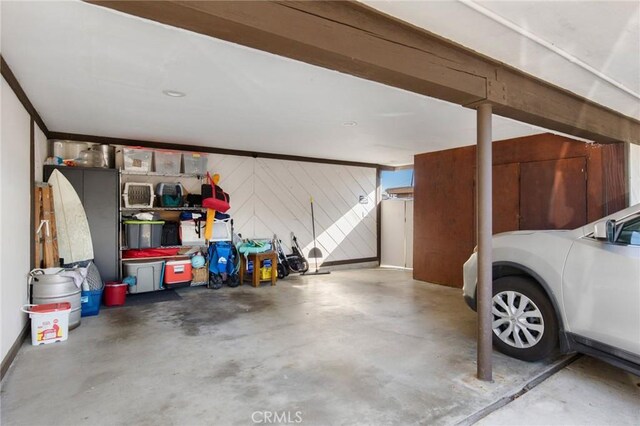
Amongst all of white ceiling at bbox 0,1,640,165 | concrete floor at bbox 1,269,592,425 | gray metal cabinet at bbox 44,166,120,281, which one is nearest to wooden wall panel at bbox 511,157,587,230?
white ceiling at bbox 0,1,640,165

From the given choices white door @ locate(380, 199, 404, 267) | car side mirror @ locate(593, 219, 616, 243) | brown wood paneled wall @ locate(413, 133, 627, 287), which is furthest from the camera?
white door @ locate(380, 199, 404, 267)

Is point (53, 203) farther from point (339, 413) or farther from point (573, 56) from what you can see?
point (573, 56)

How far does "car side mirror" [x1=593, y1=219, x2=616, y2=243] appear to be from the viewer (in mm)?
2457

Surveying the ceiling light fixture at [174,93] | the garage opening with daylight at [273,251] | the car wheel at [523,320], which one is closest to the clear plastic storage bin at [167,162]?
the garage opening with daylight at [273,251]

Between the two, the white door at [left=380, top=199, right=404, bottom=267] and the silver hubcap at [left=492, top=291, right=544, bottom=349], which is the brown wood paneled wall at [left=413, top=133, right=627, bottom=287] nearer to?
the white door at [left=380, top=199, right=404, bottom=267]

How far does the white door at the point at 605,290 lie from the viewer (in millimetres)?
2324

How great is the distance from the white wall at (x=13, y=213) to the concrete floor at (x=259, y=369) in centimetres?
42

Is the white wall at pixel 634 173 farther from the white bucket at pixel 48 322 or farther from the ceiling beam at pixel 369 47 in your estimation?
the white bucket at pixel 48 322

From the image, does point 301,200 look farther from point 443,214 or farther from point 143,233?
point 143,233

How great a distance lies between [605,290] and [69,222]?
5746 millimetres

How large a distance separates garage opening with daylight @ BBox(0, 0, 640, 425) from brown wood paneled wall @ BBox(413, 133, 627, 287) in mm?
30

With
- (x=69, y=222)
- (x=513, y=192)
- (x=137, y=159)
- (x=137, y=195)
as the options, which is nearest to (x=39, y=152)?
(x=69, y=222)

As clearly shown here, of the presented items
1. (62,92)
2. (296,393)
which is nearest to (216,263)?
(62,92)

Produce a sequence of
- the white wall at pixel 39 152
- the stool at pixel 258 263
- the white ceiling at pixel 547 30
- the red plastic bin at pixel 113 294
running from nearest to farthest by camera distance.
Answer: the white ceiling at pixel 547 30
the white wall at pixel 39 152
the red plastic bin at pixel 113 294
the stool at pixel 258 263
